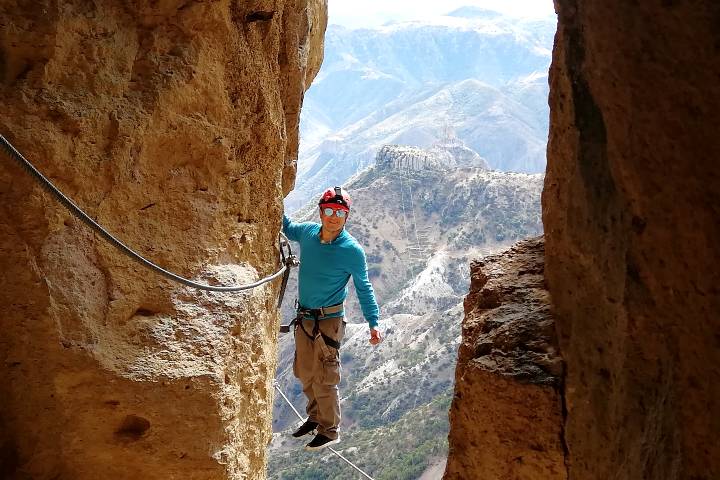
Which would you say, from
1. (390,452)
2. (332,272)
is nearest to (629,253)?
(332,272)

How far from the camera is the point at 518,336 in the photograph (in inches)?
104

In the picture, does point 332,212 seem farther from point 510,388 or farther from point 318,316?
point 510,388

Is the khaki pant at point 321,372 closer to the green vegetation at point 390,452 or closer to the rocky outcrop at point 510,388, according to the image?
the rocky outcrop at point 510,388

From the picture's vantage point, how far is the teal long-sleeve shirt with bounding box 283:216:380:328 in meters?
4.98

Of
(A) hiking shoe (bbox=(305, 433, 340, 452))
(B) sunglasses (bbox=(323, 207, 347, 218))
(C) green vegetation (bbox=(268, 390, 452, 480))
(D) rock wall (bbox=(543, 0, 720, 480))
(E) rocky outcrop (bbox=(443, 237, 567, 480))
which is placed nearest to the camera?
(D) rock wall (bbox=(543, 0, 720, 480))

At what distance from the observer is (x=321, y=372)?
5227 mm

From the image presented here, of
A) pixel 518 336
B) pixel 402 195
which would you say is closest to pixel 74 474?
pixel 518 336

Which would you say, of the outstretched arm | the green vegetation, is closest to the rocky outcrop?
the outstretched arm

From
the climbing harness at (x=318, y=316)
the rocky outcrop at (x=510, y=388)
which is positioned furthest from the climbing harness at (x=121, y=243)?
the rocky outcrop at (x=510, y=388)

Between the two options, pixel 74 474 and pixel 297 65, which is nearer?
pixel 74 474

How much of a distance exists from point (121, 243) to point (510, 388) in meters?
1.82

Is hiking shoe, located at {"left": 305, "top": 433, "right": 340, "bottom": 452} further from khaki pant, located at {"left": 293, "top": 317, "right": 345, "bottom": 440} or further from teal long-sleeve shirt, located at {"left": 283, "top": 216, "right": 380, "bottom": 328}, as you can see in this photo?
teal long-sleeve shirt, located at {"left": 283, "top": 216, "right": 380, "bottom": 328}

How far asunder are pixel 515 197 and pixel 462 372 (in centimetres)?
6353

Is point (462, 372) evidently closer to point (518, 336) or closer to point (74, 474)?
point (518, 336)
